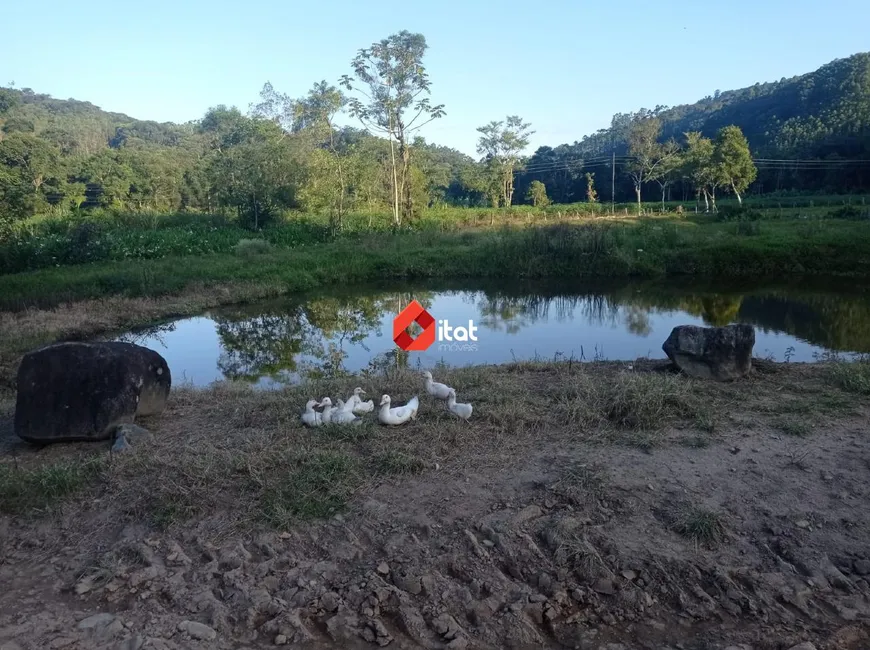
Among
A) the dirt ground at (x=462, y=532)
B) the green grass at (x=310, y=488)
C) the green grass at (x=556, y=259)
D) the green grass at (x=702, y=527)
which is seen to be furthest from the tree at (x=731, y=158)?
the green grass at (x=310, y=488)

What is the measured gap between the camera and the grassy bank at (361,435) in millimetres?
4055

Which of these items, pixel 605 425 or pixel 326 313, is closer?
pixel 605 425

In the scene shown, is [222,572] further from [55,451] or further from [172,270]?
[172,270]

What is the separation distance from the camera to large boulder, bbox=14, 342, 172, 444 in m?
4.96

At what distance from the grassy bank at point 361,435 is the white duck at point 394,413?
92 millimetres

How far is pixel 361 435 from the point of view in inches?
191

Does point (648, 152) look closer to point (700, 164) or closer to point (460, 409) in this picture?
point (700, 164)

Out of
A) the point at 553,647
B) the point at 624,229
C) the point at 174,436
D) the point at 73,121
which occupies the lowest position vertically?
the point at 553,647

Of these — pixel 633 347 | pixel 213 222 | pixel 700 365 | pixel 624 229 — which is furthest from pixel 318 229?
pixel 700 365

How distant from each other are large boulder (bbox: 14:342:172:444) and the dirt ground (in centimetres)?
17

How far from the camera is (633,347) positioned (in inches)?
414

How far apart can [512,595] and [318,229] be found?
79.6ft

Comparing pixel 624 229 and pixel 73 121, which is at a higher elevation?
pixel 73 121

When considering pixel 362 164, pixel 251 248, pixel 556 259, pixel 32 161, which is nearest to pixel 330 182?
pixel 362 164
